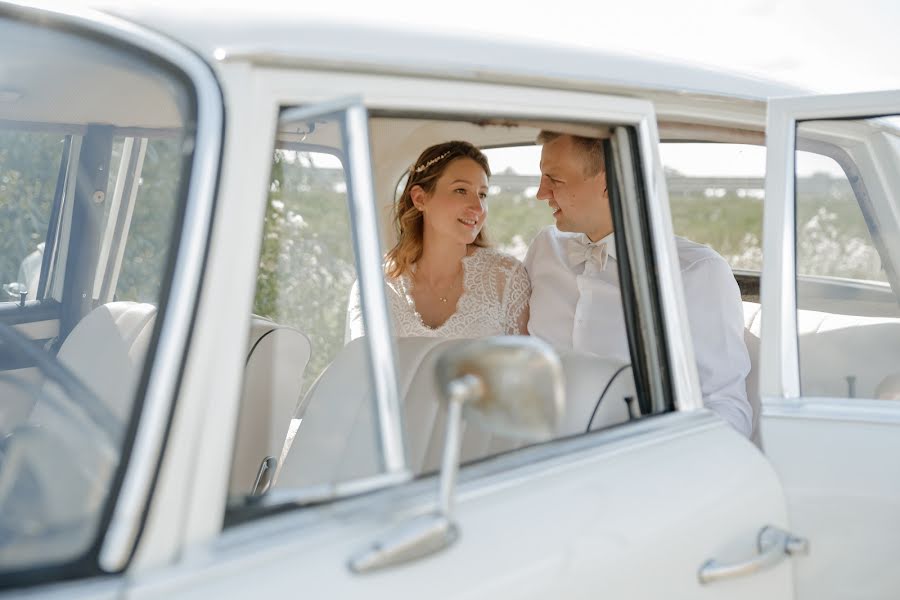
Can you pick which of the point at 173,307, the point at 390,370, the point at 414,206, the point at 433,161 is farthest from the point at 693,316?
the point at 173,307

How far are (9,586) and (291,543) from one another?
337 mm

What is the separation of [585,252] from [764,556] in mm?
1521

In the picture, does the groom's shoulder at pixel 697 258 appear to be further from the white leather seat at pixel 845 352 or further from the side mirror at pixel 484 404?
the side mirror at pixel 484 404

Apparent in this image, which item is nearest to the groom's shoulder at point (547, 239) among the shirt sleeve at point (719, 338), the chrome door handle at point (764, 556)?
the shirt sleeve at point (719, 338)

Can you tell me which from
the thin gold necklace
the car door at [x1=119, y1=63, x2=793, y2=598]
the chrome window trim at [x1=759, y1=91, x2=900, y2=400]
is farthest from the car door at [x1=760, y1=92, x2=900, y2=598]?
the thin gold necklace

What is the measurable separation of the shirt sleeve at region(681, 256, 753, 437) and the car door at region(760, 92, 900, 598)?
366 millimetres

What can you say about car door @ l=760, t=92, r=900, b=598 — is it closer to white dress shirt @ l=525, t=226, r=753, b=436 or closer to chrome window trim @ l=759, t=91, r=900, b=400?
chrome window trim @ l=759, t=91, r=900, b=400

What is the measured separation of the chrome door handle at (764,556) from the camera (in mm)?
1754

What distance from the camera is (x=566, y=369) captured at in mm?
2244

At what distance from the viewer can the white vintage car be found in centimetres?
132

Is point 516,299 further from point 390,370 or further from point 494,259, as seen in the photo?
point 390,370

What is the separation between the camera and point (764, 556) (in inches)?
73.2

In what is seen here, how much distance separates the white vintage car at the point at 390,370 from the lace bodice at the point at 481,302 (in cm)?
91

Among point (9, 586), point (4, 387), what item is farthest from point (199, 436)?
point (4, 387)
